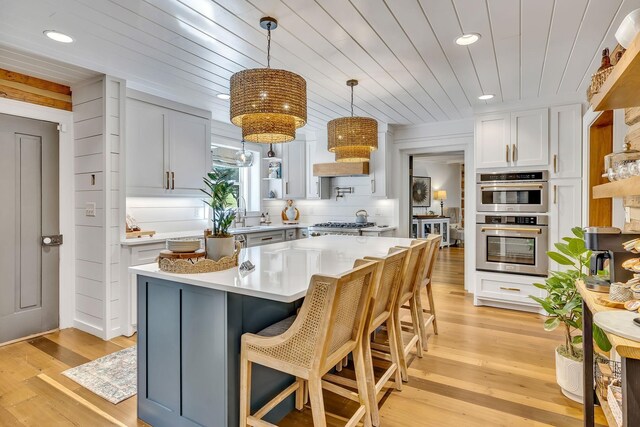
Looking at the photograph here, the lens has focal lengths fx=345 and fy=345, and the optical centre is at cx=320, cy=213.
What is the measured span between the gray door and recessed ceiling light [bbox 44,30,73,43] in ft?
3.88

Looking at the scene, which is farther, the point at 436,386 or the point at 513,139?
the point at 513,139

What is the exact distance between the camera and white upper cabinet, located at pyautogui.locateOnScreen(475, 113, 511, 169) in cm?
408

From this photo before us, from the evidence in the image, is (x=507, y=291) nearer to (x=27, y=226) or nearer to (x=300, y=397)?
(x=300, y=397)

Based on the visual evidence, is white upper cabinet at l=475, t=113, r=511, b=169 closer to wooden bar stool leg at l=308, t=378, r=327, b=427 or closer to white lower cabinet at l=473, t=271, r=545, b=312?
white lower cabinet at l=473, t=271, r=545, b=312

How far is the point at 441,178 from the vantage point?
1050cm

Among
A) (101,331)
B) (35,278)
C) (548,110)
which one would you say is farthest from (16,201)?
(548,110)

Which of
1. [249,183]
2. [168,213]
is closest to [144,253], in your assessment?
[168,213]

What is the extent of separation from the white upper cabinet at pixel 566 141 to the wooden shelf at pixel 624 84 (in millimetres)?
2886

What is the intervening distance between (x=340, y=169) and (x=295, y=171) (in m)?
0.85

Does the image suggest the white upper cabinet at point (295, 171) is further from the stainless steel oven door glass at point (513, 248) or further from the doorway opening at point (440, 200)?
the doorway opening at point (440, 200)

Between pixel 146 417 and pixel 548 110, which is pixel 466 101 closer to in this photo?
pixel 548 110

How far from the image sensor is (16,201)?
3.18 m

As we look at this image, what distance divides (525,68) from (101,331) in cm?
456

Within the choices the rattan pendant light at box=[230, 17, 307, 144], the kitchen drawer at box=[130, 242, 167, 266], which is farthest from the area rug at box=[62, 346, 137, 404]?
the rattan pendant light at box=[230, 17, 307, 144]
